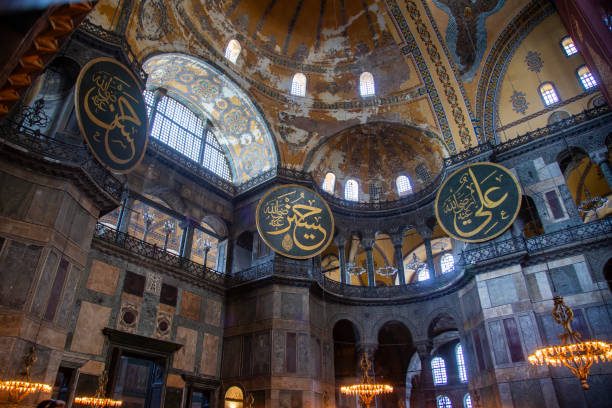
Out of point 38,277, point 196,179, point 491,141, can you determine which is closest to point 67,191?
point 38,277

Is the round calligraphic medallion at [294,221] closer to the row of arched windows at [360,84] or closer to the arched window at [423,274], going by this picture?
the row of arched windows at [360,84]

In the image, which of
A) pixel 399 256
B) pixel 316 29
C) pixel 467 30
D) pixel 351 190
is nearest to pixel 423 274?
pixel 399 256

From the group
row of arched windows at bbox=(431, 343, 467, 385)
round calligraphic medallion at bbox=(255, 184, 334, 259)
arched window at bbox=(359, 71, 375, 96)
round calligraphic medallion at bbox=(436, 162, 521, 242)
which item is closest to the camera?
round calligraphic medallion at bbox=(436, 162, 521, 242)

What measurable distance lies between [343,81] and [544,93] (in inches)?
273

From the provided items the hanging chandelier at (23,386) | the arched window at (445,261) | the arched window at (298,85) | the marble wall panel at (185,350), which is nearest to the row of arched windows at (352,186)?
the arched window at (298,85)

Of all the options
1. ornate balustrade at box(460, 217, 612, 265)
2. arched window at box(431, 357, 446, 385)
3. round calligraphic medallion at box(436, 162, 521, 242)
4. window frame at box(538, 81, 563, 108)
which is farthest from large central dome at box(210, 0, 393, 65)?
arched window at box(431, 357, 446, 385)

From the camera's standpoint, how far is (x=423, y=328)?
13719 millimetres

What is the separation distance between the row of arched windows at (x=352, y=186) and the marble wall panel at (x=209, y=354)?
22.6 feet

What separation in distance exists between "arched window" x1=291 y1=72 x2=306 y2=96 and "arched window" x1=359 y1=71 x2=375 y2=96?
87.2 inches

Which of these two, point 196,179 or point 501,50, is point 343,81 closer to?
point 501,50

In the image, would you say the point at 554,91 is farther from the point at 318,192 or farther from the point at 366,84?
the point at 318,192

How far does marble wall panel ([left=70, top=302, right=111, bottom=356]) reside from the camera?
9352 mm

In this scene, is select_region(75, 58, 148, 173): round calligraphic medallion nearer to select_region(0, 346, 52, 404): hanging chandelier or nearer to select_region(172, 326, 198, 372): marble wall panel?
select_region(0, 346, 52, 404): hanging chandelier

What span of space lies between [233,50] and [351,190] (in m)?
6.91
